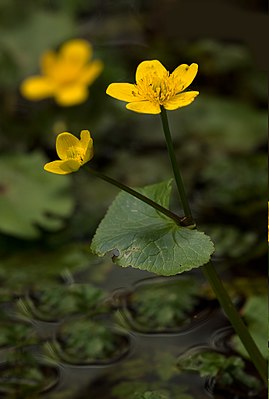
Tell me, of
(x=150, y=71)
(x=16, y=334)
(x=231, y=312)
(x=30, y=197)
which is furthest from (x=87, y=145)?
(x=30, y=197)

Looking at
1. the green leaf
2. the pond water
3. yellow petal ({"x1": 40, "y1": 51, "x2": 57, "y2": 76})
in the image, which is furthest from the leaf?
the green leaf

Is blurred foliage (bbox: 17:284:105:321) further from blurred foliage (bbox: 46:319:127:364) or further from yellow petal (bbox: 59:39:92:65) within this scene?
yellow petal (bbox: 59:39:92:65)

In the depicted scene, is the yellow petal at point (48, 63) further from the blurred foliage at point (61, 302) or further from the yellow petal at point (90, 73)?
the blurred foliage at point (61, 302)

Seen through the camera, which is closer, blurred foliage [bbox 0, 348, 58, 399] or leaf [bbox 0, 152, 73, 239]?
blurred foliage [bbox 0, 348, 58, 399]

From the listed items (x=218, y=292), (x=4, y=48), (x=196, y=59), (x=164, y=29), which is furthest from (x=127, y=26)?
(x=218, y=292)

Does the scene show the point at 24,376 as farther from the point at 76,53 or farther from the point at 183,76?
the point at 76,53

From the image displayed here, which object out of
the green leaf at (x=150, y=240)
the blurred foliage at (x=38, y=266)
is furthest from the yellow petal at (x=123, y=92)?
the blurred foliage at (x=38, y=266)

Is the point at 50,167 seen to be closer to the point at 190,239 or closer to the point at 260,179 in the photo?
the point at 190,239
